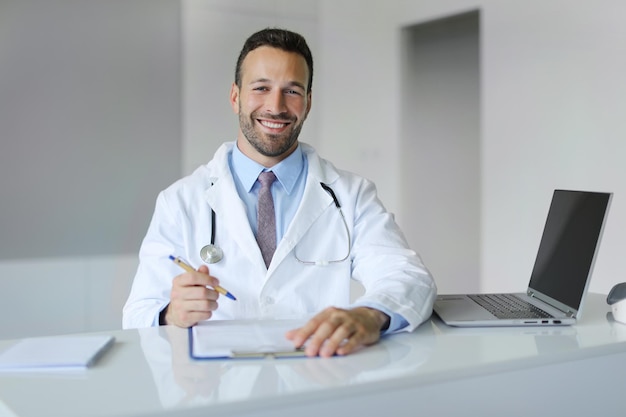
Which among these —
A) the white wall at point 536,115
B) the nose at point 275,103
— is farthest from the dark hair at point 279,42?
the white wall at point 536,115

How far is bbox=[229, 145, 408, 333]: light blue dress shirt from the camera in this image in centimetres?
209

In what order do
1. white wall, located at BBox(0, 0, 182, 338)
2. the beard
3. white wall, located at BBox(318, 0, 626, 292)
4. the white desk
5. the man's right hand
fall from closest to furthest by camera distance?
the white desk
the man's right hand
the beard
white wall, located at BBox(318, 0, 626, 292)
white wall, located at BBox(0, 0, 182, 338)

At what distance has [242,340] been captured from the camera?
4.43ft

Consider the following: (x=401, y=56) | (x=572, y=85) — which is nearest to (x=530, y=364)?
(x=572, y=85)

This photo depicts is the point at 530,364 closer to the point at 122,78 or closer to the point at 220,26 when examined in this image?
the point at 122,78

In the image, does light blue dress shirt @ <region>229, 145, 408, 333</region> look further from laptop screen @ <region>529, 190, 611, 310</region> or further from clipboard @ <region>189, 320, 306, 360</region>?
laptop screen @ <region>529, 190, 611, 310</region>

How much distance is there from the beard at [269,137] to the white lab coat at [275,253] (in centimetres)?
10

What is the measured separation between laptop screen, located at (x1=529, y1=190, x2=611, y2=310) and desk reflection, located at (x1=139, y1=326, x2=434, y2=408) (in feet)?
1.43

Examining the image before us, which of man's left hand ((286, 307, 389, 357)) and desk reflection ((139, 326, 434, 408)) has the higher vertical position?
man's left hand ((286, 307, 389, 357))

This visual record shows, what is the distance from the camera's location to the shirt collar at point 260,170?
83.7 inches

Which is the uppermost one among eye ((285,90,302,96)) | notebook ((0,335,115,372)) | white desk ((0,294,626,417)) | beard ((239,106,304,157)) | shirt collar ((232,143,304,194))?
eye ((285,90,302,96))

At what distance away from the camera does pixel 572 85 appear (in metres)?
3.83

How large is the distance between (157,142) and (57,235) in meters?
0.85

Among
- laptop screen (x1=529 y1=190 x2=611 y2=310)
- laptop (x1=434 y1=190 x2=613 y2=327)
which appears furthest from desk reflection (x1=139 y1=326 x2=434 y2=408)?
laptop screen (x1=529 y1=190 x2=611 y2=310)
